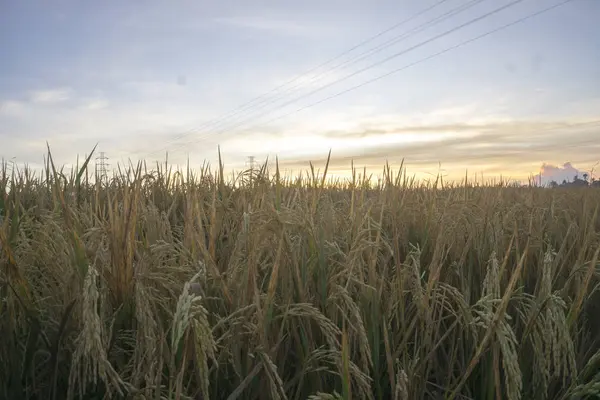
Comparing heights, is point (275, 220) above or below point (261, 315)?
above

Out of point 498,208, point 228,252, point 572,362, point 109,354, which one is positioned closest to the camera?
point 572,362

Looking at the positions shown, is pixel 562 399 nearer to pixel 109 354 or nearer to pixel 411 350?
pixel 411 350

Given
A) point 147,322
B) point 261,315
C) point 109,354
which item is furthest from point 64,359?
point 261,315

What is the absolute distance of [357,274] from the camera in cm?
222

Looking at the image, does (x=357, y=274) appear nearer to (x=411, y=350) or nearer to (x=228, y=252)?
(x=411, y=350)

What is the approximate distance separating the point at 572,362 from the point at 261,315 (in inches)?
40.2

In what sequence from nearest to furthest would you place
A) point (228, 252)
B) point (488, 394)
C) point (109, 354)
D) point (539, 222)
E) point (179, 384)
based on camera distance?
point (179, 384)
point (109, 354)
point (488, 394)
point (228, 252)
point (539, 222)

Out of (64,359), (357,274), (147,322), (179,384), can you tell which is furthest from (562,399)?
(64,359)

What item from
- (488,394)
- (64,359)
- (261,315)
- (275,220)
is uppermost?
(275,220)

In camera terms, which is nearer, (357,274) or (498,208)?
(357,274)

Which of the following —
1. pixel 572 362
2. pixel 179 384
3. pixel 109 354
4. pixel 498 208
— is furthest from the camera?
pixel 498 208

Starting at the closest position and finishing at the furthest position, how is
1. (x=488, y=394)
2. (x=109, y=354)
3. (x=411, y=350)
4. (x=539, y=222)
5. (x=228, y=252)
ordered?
(x=109, y=354) < (x=488, y=394) < (x=411, y=350) < (x=228, y=252) < (x=539, y=222)

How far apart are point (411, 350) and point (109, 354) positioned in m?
1.32

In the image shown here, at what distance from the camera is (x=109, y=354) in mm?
1649
